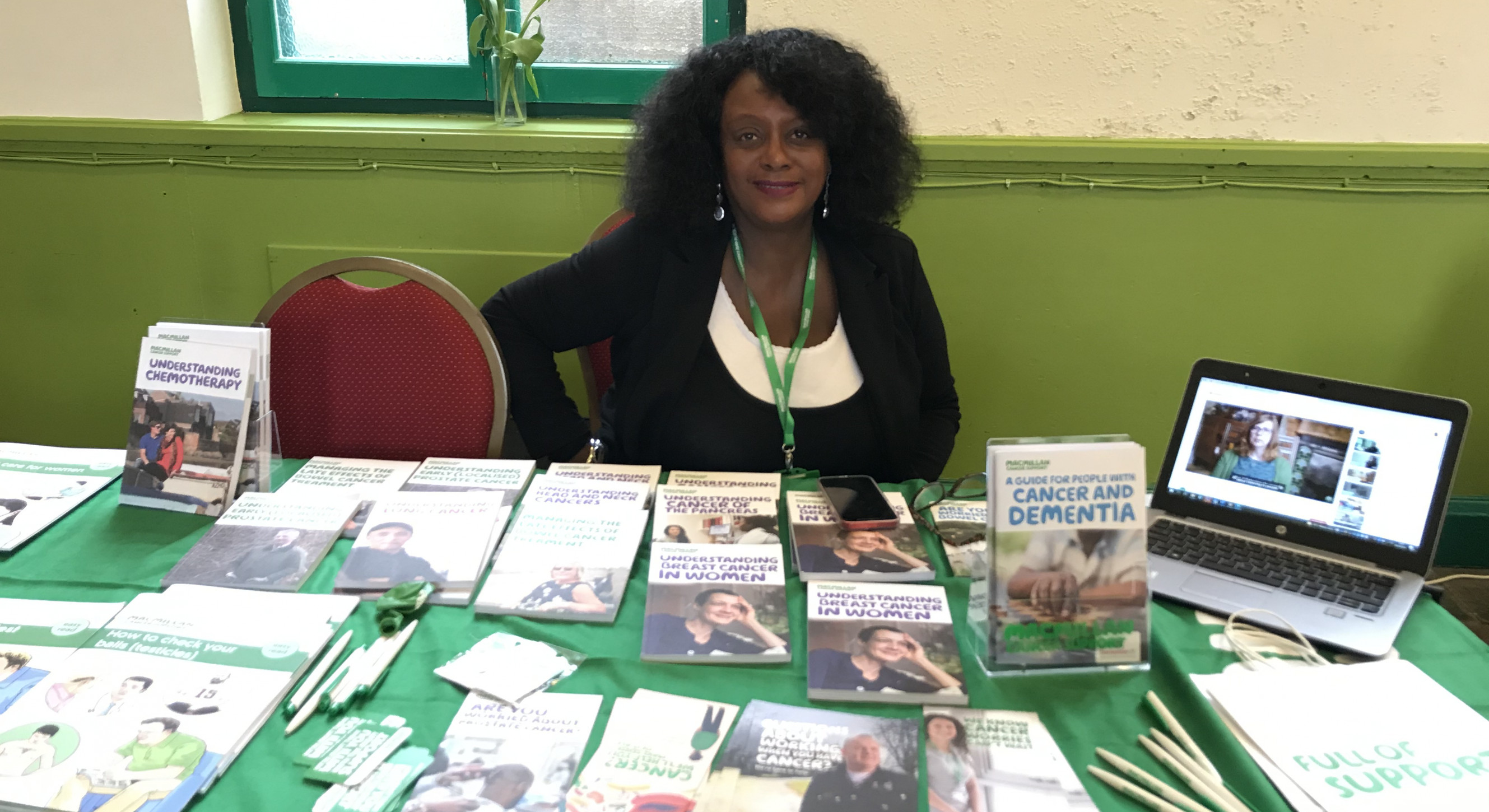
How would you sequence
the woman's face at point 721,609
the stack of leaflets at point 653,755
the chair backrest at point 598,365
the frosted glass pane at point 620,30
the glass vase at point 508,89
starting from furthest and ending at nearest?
1. the frosted glass pane at point 620,30
2. the glass vase at point 508,89
3. the chair backrest at point 598,365
4. the woman's face at point 721,609
5. the stack of leaflets at point 653,755

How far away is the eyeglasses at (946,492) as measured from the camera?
4.21 feet

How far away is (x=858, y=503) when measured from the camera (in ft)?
4.13

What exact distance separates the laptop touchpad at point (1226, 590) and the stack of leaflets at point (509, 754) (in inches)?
27.7

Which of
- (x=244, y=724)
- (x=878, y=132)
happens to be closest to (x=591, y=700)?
(x=244, y=724)

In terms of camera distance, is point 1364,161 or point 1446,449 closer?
point 1446,449

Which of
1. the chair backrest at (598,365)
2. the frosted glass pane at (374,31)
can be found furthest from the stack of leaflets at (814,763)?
the frosted glass pane at (374,31)

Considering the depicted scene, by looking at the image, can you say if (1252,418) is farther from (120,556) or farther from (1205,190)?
(120,556)

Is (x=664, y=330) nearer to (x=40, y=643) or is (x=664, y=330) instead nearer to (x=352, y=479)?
(x=352, y=479)

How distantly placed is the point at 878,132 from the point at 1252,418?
32.1 inches

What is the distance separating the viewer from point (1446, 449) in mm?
1049

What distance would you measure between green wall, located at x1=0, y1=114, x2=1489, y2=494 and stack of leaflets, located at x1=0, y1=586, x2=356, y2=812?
1325 millimetres

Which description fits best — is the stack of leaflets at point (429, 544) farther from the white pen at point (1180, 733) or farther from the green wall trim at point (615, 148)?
the green wall trim at point (615, 148)

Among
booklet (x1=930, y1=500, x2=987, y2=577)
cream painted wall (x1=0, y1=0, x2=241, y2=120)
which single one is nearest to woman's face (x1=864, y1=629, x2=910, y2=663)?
booklet (x1=930, y1=500, x2=987, y2=577)

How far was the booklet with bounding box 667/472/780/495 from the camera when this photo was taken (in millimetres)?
1324
